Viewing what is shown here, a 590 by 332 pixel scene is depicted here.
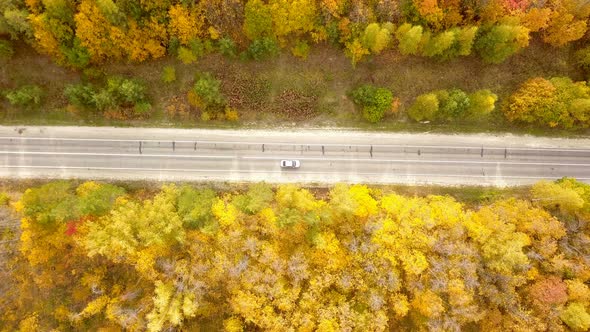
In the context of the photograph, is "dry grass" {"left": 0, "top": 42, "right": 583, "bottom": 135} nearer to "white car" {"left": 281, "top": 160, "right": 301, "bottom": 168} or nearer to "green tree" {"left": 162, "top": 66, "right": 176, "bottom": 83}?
"green tree" {"left": 162, "top": 66, "right": 176, "bottom": 83}

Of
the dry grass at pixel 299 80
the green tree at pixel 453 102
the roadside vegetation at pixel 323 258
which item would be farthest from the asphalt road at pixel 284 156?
the roadside vegetation at pixel 323 258

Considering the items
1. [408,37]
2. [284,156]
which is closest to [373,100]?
[408,37]

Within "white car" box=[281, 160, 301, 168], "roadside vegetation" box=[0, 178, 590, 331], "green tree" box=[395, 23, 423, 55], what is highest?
"green tree" box=[395, 23, 423, 55]

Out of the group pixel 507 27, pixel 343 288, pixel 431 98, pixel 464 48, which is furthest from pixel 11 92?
pixel 507 27

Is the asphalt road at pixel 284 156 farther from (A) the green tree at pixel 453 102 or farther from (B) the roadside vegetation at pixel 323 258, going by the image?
(B) the roadside vegetation at pixel 323 258

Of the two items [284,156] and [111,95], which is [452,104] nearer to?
[284,156]

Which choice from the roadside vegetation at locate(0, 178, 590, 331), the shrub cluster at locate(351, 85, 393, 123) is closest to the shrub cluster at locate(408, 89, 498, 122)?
the shrub cluster at locate(351, 85, 393, 123)

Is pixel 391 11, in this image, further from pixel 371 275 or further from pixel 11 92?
pixel 11 92
